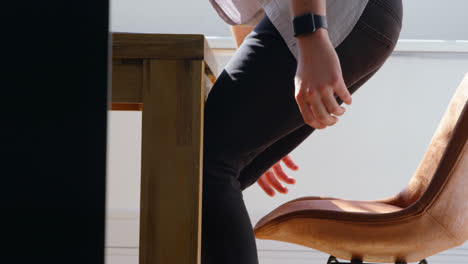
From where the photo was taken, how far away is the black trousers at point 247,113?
0.64 meters

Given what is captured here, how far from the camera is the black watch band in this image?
0.64m

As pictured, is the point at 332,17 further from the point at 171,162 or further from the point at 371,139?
the point at 371,139

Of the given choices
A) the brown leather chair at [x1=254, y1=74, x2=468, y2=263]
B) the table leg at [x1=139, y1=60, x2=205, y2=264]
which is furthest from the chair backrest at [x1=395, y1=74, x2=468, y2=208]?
the table leg at [x1=139, y1=60, x2=205, y2=264]

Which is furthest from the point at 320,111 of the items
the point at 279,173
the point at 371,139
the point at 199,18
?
the point at 199,18

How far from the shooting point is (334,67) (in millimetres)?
625

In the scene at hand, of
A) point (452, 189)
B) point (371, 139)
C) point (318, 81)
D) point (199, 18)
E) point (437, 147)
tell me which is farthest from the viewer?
point (199, 18)

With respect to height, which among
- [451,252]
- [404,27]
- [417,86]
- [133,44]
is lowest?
[451,252]

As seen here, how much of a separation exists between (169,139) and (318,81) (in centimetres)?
20

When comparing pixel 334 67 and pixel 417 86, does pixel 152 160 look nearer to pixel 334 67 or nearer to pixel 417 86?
pixel 334 67

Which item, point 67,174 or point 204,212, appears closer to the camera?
point 67,174

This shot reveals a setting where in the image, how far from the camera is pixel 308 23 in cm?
65

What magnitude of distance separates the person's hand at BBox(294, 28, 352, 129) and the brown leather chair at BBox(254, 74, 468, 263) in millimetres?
463

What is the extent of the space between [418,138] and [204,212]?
156 centimetres

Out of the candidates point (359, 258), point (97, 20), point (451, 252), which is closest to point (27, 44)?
point (97, 20)
